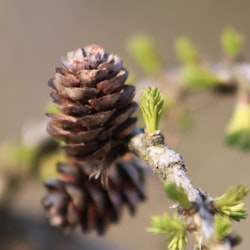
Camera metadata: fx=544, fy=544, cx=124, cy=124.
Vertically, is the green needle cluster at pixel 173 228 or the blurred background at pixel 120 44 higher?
the blurred background at pixel 120 44

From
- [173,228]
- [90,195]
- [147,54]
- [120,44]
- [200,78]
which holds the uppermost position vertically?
[120,44]

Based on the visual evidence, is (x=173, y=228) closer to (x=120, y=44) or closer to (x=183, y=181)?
(x=183, y=181)

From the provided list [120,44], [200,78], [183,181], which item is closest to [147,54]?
[200,78]

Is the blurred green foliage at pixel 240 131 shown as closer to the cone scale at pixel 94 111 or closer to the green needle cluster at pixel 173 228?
the cone scale at pixel 94 111

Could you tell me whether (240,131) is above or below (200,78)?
below

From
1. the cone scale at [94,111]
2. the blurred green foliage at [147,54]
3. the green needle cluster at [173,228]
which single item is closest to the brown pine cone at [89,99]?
the cone scale at [94,111]

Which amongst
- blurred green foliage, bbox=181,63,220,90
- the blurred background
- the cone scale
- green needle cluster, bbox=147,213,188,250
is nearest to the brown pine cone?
the cone scale

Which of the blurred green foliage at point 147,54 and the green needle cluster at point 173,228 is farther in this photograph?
the blurred green foliage at point 147,54
